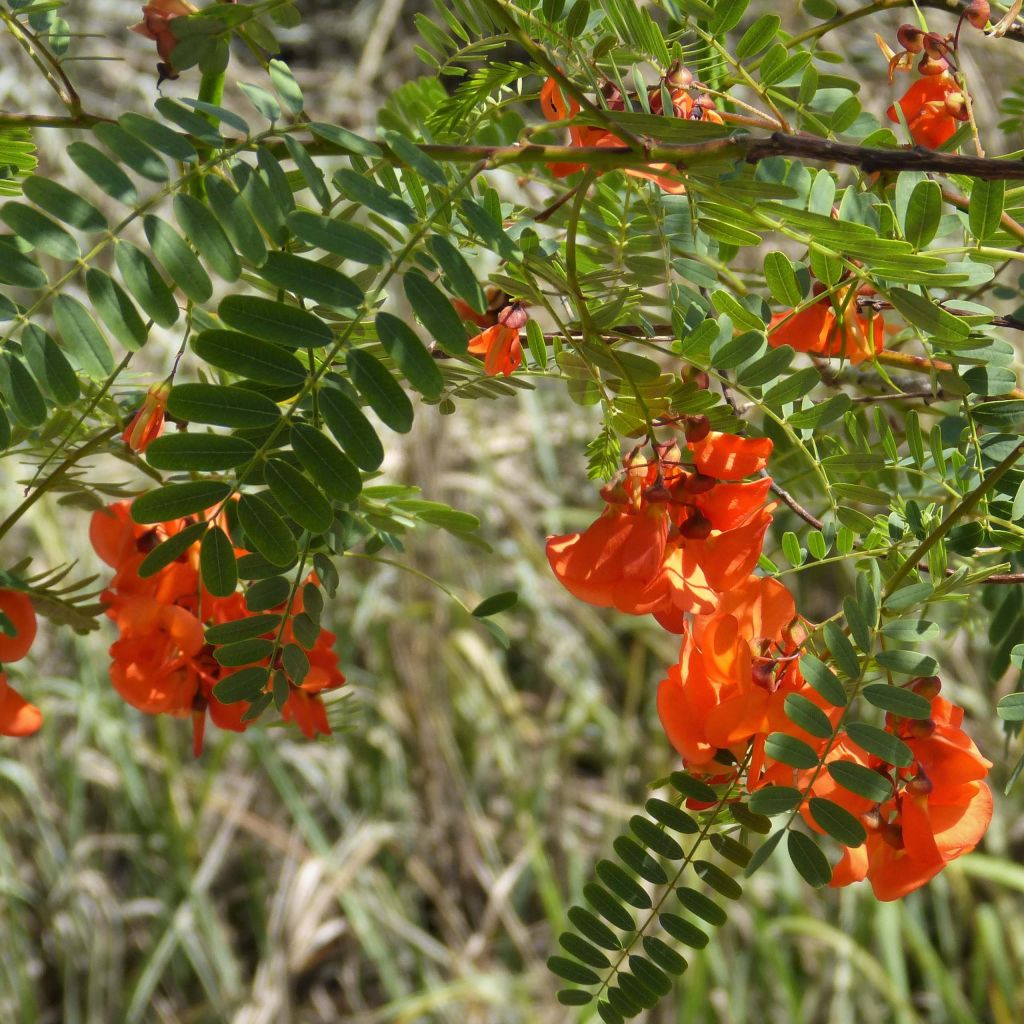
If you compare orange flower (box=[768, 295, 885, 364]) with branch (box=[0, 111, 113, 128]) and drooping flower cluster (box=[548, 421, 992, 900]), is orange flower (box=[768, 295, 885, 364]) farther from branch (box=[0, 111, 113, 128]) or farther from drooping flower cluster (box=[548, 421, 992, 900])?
branch (box=[0, 111, 113, 128])

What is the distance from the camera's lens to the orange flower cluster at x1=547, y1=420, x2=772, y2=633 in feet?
1.28

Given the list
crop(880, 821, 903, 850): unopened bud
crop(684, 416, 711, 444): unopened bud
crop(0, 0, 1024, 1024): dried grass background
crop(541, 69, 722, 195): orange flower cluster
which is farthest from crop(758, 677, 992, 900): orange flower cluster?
crop(0, 0, 1024, 1024): dried grass background

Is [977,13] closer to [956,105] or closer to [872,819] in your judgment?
[956,105]

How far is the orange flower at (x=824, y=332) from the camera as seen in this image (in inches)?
18.2

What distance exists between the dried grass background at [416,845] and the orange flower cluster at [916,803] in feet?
4.17

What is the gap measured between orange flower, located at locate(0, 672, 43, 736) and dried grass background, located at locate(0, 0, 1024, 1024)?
4.16ft

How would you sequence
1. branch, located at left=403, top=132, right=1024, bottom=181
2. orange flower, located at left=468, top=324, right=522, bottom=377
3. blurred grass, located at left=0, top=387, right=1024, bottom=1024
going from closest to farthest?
branch, located at left=403, top=132, right=1024, bottom=181
orange flower, located at left=468, top=324, right=522, bottom=377
blurred grass, located at left=0, top=387, right=1024, bottom=1024

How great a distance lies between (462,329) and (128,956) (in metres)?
1.86

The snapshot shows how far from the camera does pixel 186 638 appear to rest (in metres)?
0.46

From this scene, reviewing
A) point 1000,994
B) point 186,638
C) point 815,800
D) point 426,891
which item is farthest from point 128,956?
point 815,800

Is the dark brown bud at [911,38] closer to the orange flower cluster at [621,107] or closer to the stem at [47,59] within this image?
the orange flower cluster at [621,107]

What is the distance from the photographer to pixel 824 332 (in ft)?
1.57

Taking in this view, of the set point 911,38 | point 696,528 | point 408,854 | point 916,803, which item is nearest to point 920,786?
point 916,803

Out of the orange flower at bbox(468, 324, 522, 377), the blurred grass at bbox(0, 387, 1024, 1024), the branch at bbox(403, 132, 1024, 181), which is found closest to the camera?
the branch at bbox(403, 132, 1024, 181)
